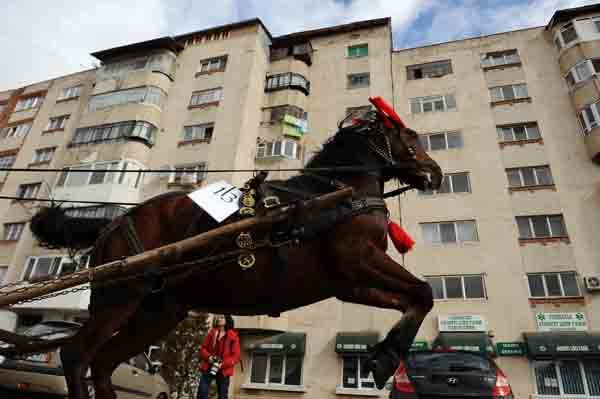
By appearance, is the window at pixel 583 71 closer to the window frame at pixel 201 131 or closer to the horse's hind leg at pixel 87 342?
the window frame at pixel 201 131

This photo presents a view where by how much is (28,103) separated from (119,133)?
18.9 metres

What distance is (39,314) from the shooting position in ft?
75.3

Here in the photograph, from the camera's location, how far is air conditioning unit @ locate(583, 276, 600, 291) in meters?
18.2

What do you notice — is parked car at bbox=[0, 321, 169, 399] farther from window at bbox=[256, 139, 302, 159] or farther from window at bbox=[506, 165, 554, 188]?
window at bbox=[506, 165, 554, 188]

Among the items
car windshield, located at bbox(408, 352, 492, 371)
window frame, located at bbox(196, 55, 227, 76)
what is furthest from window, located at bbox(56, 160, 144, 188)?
car windshield, located at bbox(408, 352, 492, 371)

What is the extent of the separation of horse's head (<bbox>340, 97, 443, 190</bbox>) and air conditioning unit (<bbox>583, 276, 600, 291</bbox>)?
18.8m

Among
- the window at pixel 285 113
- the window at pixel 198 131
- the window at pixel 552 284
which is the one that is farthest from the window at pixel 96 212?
the window at pixel 552 284

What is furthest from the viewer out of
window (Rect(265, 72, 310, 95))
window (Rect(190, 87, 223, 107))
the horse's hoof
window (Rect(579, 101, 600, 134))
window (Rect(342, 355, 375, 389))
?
window (Rect(265, 72, 310, 95))

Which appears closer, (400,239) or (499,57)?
(400,239)

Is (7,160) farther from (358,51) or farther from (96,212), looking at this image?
(358,51)

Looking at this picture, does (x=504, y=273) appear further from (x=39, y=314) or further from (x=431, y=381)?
(x=39, y=314)

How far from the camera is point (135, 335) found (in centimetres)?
407

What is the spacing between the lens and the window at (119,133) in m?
27.2

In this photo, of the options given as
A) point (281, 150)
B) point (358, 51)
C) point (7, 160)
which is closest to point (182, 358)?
point (281, 150)
